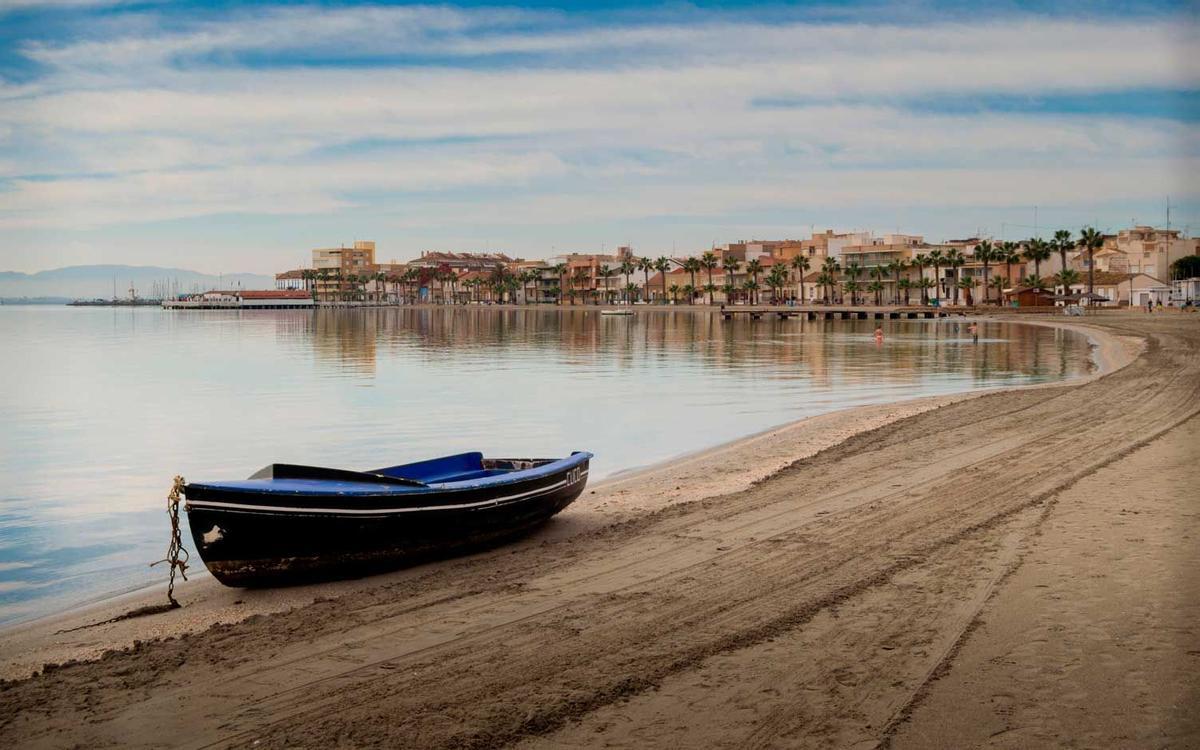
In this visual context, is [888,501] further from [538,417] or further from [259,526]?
[538,417]

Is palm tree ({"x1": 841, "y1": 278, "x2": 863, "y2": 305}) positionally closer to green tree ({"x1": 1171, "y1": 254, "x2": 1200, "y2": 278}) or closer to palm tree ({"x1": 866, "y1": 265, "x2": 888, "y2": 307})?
palm tree ({"x1": 866, "y1": 265, "x2": 888, "y2": 307})

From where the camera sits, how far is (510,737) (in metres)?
6.54

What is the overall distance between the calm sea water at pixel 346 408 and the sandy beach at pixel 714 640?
4.28 m

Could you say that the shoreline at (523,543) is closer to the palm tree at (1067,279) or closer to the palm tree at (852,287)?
the palm tree at (1067,279)

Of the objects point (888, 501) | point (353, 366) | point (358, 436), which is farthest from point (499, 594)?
point (353, 366)

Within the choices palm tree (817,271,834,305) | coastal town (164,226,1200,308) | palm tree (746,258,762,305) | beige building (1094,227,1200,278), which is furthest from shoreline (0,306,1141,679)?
palm tree (746,258,762,305)

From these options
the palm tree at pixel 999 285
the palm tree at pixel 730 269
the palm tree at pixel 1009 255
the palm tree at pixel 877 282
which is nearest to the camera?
the palm tree at pixel 1009 255

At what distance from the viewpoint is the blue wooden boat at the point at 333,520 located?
34.3 feet

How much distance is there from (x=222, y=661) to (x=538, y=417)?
22001 mm

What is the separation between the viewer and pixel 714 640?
8.21 m

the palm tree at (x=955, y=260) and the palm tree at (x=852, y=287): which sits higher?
the palm tree at (x=955, y=260)

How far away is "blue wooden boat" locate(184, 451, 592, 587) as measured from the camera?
10445 millimetres

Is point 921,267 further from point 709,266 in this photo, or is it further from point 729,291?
point 709,266

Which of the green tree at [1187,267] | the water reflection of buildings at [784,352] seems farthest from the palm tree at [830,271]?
the water reflection of buildings at [784,352]
